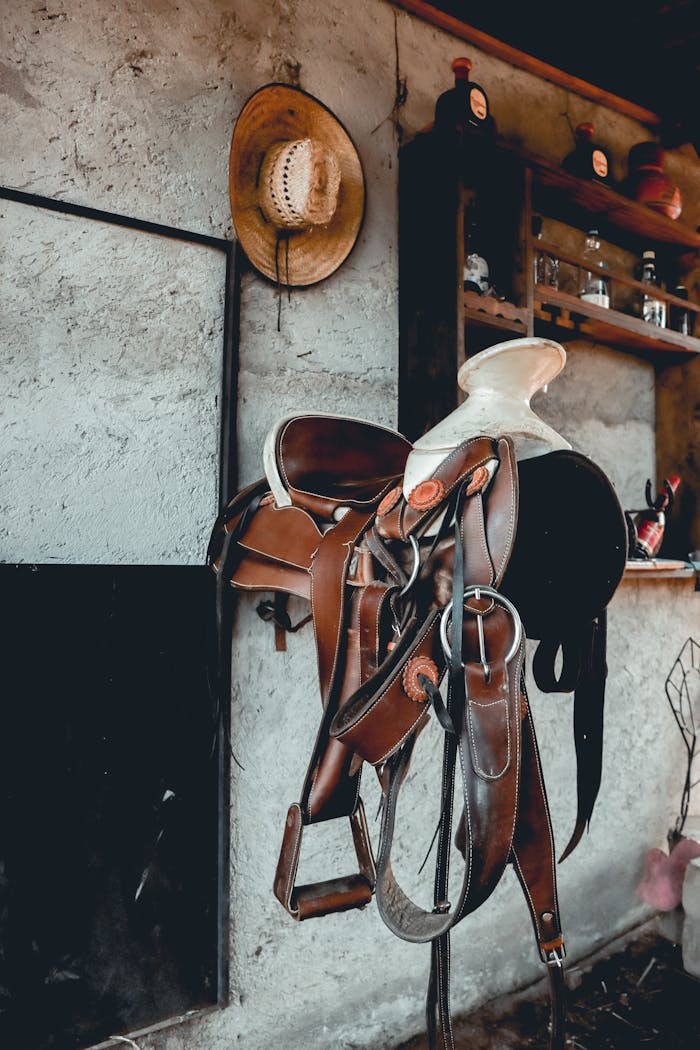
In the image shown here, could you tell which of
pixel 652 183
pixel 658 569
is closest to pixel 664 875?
pixel 658 569

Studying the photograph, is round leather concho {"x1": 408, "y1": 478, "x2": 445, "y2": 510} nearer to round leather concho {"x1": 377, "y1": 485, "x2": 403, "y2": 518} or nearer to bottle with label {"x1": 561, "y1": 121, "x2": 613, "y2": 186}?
round leather concho {"x1": 377, "y1": 485, "x2": 403, "y2": 518}

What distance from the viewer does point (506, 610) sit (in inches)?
35.4

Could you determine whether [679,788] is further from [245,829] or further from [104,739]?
[104,739]

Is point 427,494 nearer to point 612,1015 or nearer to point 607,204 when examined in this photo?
point 607,204

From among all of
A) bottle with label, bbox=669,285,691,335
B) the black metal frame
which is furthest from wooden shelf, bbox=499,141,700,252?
the black metal frame

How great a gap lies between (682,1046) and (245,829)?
55.7 inches

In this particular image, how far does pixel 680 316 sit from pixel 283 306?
5.62 feet

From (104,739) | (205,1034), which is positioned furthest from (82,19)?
(205,1034)

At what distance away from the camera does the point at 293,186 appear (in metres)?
1.66

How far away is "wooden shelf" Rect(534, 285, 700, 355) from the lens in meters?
2.14

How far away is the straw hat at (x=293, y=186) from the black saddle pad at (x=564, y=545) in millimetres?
933

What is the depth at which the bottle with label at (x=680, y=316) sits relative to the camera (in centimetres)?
269

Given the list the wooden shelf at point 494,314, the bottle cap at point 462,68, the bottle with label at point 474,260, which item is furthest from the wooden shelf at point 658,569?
the bottle cap at point 462,68

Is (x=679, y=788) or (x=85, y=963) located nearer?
(x=85, y=963)
